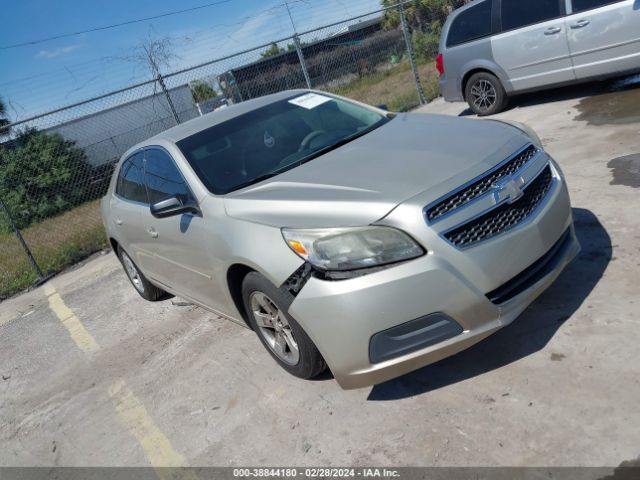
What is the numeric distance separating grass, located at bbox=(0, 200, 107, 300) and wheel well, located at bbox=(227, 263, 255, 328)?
617 cm

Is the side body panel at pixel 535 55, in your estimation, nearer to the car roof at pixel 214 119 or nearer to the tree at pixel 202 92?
the car roof at pixel 214 119

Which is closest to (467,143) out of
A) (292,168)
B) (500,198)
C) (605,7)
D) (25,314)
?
(500,198)

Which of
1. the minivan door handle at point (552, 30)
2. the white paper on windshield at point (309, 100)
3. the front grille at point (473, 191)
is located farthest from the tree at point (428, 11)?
the front grille at point (473, 191)

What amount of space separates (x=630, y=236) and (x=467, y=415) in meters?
1.94

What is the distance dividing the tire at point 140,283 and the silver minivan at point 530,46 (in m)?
5.81

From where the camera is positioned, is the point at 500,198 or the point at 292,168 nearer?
the point at 500,198

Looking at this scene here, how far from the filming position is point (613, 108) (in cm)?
686

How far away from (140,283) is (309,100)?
268 centimetres

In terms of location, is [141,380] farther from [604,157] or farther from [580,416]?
[604,157]

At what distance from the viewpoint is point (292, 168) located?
11.9 ft

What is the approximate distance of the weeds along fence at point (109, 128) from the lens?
9520 millimetres

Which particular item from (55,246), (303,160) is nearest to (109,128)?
(55,246)

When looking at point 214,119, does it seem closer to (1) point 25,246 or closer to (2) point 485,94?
(1) point 25,246

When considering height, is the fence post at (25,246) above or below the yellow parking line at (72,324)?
above
